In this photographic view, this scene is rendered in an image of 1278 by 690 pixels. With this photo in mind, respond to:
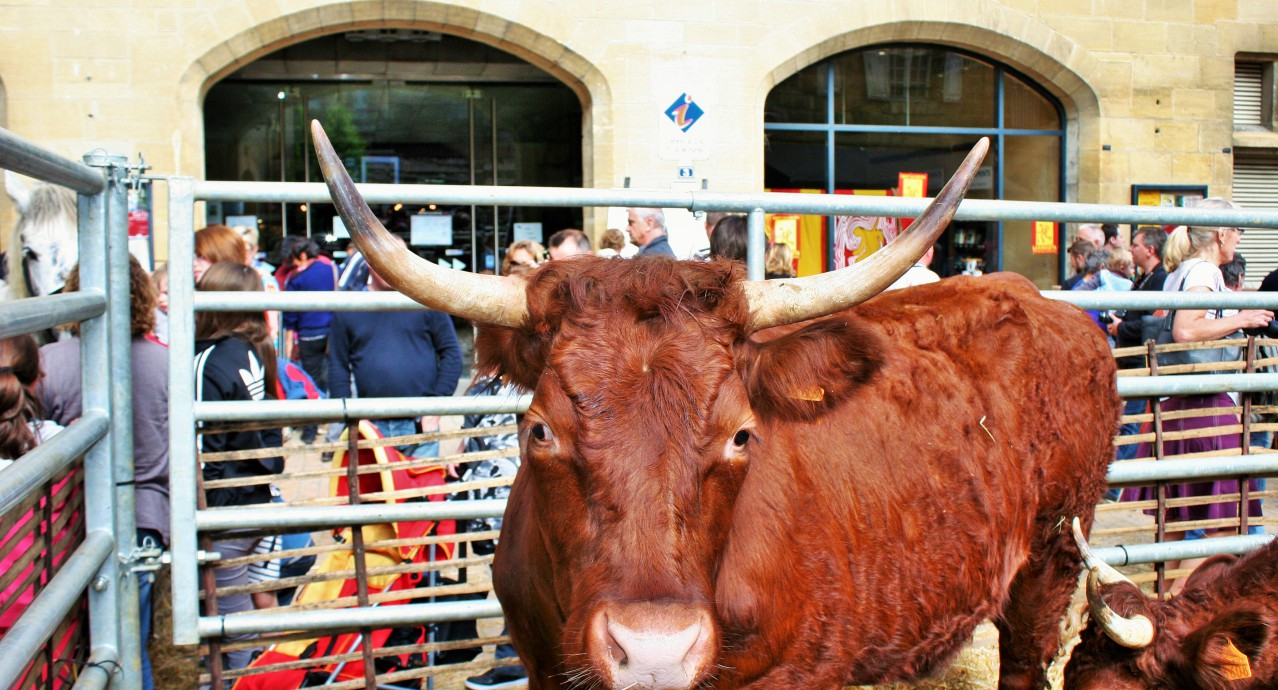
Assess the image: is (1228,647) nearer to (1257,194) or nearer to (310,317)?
(310,317)

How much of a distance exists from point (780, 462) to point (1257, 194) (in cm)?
1408

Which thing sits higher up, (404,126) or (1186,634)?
(404,126)

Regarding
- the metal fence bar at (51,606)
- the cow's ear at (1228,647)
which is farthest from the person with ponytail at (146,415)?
the cow's ear at (1228,647)

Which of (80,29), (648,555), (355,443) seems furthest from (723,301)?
(80,29)

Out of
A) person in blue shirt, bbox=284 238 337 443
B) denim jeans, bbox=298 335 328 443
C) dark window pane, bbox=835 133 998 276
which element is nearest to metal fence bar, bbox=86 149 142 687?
person in blue shirt, bbox=284 238 337 443

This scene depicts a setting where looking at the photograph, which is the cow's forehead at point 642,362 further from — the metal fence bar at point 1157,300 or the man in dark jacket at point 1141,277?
the man in dark jacket at point 1141,277

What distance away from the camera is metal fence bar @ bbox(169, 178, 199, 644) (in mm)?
3217

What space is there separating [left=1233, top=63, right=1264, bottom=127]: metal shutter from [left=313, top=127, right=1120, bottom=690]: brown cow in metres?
Answer: 12.2

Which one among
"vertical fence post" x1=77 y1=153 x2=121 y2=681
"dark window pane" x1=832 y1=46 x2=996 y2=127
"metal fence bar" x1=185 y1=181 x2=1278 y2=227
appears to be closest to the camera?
"vertical fence post" x1=77 y1=153 x2=121 y2=681

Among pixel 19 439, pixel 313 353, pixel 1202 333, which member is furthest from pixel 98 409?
pixel 313 353

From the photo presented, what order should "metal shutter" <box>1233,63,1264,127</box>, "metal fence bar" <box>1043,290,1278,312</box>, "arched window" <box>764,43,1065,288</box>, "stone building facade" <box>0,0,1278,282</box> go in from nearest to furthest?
"metal fence bar" <box>1043,290,1278,312</box>
"stone building facade" <box>0,0,1278,282</box>
"arched window" <box>764,43,1065,288</box>
"metal shutter" <box>1233,63,1264,127</box>

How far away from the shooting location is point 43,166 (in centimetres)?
239

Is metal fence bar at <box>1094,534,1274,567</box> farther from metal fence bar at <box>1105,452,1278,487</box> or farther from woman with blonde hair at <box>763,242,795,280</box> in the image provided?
woman with blonde hair at <box>763,242,795,280</box>

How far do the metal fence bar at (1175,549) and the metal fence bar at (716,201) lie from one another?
132cm
